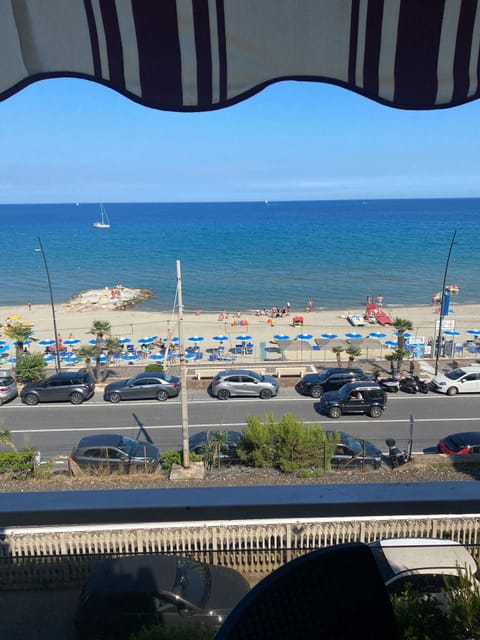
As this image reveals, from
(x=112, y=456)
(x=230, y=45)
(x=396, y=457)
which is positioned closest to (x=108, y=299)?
(x=112, y=456)

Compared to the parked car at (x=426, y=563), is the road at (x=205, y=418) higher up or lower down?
lower down

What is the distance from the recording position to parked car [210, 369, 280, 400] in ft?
47.7

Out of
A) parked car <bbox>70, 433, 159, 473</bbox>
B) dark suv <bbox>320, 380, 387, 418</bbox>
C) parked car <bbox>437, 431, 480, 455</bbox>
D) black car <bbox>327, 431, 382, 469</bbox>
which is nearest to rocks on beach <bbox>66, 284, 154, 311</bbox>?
dark suv <bbox>320, 380, 387, 418</bbox>

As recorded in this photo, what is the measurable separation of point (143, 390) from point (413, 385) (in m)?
7.70

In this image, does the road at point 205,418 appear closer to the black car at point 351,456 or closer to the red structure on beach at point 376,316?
the black car at point 351,456

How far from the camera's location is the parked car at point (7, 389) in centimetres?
1430

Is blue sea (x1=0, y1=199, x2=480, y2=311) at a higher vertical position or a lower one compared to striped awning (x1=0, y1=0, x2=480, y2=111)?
lower

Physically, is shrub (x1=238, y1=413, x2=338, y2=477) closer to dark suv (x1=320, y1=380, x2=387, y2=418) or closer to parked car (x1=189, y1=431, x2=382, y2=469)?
parked car (x1=189, y1=431, x2=382, y2=469)

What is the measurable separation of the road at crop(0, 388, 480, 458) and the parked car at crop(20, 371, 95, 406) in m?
0.20

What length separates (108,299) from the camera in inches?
1395

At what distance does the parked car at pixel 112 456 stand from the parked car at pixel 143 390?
217 inches

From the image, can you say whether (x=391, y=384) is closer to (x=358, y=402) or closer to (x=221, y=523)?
(x=358, y=402)

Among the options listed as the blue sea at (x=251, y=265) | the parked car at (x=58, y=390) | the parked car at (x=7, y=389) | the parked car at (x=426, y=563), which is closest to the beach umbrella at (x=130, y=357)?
the parked car at (x=58, y=390)

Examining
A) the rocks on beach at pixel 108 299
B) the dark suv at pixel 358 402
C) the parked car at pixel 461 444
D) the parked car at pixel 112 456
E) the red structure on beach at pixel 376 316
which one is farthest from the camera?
the rocks on beach at pixel 108 299
